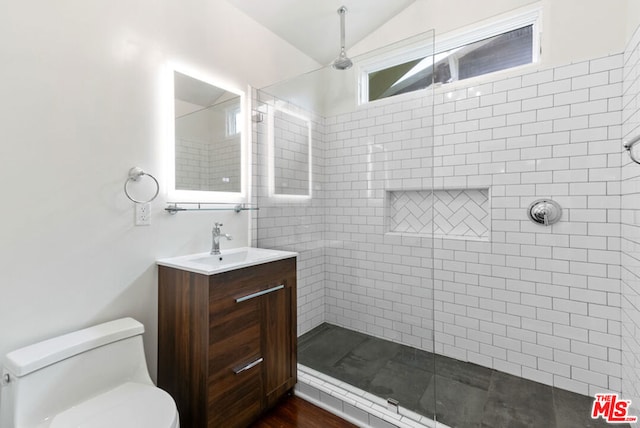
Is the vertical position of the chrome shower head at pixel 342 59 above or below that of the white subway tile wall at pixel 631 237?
above

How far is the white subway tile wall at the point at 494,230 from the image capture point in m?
1.90

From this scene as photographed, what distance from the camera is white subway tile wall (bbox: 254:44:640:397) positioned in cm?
190

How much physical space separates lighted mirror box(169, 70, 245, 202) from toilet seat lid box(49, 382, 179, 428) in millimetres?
1036

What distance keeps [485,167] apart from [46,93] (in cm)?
267

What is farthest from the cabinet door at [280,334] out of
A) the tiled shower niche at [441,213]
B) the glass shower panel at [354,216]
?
the tiled shower niche at [441,213]

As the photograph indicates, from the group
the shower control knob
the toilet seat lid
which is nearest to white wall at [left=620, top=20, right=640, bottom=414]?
the shower control knob

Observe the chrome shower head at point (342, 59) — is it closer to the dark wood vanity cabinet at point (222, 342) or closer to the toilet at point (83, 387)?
the dark wood vanity cabinet at point (222, 342)

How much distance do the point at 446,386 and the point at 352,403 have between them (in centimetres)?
74

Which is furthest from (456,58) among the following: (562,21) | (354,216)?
(354,216)

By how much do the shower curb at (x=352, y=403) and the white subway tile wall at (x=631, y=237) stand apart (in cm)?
111

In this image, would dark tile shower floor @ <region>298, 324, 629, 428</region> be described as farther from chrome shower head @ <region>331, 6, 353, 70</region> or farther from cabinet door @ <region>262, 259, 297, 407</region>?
chrome shower head @ <region>331, 6, 353, 70</region>

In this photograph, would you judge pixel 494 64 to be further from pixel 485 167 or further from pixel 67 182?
pixel 67 182

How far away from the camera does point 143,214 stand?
1680 millimetres

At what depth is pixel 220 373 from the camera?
Answer: 1.52 meters
